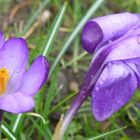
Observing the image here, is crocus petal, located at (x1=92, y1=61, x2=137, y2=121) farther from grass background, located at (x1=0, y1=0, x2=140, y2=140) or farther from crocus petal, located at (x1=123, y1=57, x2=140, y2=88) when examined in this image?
grass background, located at (x1=0, y1=0, x2=140, y2=140)

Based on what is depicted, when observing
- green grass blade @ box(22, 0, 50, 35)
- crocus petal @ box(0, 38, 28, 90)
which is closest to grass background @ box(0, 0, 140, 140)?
green grass blade @ box(22, 0, 50, 35)

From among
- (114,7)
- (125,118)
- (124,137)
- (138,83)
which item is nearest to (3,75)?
(138,83)

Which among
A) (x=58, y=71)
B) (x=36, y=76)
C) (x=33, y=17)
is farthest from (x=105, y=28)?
(x=33, y=17)

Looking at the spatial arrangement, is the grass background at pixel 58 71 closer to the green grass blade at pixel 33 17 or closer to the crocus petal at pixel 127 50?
the green grass blade at pixel 33 17

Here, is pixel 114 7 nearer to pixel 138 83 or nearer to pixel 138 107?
pixel 138 107

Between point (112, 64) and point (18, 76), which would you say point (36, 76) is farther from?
point (112, 64)

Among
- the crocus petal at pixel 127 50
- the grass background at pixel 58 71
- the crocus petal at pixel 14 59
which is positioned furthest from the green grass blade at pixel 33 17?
the crocus petal at pixel 127 50
